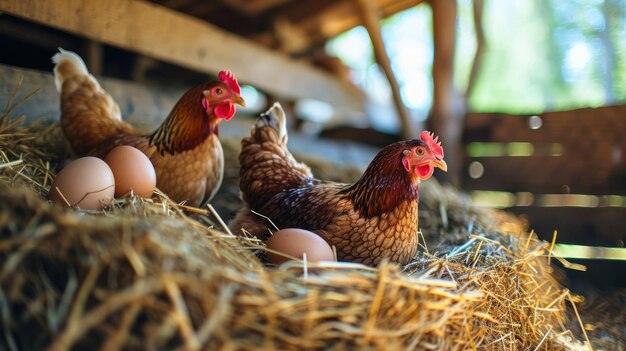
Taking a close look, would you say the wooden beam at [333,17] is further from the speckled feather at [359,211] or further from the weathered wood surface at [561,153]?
the speckled feather at [359,211]

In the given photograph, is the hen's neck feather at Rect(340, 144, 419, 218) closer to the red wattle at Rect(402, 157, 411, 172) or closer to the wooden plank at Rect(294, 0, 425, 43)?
the red wattle at Rect(402, 157, 411, 172)

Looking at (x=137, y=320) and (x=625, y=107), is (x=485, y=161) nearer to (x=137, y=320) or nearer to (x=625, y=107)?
(x=625, y=107)

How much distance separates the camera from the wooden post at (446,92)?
163 inches

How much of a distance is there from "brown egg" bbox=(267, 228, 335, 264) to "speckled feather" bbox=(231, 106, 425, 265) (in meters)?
0.24

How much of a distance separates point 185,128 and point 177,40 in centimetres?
144

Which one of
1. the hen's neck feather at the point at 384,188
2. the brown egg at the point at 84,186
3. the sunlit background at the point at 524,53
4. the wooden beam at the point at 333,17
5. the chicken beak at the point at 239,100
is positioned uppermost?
the sunlit background at the point at 524,53

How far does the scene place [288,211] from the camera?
6.82 feet

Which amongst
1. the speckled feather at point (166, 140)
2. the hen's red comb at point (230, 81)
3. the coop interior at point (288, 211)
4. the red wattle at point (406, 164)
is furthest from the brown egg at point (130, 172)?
the red wattle at point (406, 164)

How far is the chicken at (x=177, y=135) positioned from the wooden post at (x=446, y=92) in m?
2.53

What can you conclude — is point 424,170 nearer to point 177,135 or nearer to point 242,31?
point 177,135

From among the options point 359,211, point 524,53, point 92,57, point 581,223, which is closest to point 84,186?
point 359,211

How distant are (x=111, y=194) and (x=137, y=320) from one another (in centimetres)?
82

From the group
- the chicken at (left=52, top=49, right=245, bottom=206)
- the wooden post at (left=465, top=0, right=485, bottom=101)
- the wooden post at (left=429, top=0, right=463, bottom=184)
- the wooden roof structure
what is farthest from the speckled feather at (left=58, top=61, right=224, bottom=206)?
the wooden post at (left=465, top=0, right=485, bottom=101)

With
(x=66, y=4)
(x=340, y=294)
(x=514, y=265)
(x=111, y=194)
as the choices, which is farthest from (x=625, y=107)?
(x=66, y=4)
